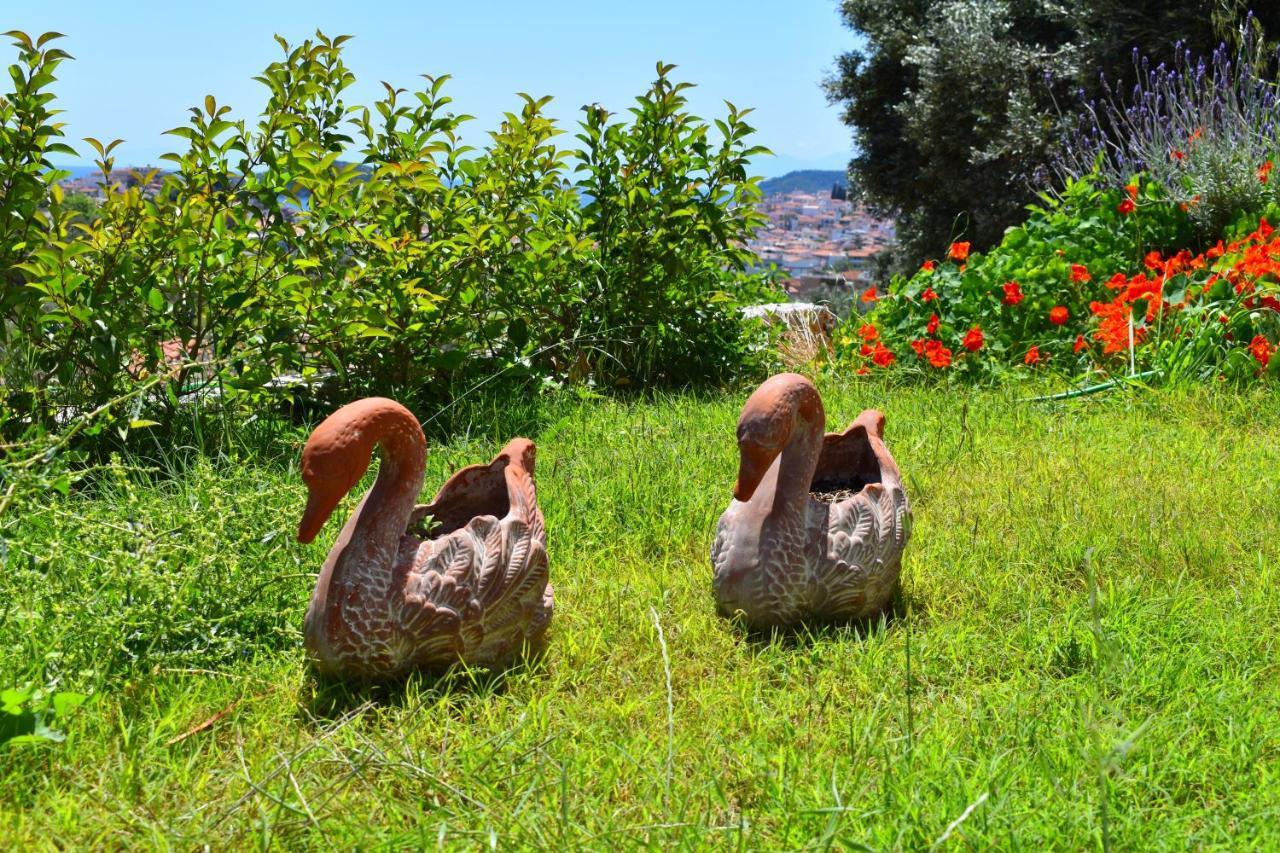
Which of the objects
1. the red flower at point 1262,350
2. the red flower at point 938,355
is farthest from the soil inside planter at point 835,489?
the red flower at point 1262,350

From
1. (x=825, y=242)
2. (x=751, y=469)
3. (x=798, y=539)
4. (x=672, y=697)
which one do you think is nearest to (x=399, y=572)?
(x=672, y=697)

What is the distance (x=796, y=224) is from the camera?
2098cm

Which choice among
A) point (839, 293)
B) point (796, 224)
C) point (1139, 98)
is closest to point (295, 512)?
point (839, 293)

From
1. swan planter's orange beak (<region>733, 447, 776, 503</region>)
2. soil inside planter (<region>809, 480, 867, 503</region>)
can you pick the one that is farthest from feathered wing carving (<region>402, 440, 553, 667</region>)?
soil inside planter (<region>809, 480, 867, 503</region>)

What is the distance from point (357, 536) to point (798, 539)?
3.78 ft

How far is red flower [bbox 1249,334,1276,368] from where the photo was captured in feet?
16.8

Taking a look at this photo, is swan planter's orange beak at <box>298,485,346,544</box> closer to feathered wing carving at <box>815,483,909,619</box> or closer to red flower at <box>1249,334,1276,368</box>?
feathered wing carving at <box>815,483,909,619</box>

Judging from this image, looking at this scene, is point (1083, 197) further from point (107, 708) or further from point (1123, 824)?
point (107, 708)

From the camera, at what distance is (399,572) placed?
2.56 meters

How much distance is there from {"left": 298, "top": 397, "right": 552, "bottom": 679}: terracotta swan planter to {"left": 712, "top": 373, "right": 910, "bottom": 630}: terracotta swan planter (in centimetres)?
56

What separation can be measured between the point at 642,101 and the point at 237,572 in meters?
3.75

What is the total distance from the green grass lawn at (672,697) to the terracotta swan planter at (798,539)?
103 mm

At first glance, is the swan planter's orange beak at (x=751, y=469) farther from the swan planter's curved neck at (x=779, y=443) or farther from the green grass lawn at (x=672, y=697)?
the green grass lawn at (x=672, y=697)

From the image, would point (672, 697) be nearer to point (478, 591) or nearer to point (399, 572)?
point (478, 591)
